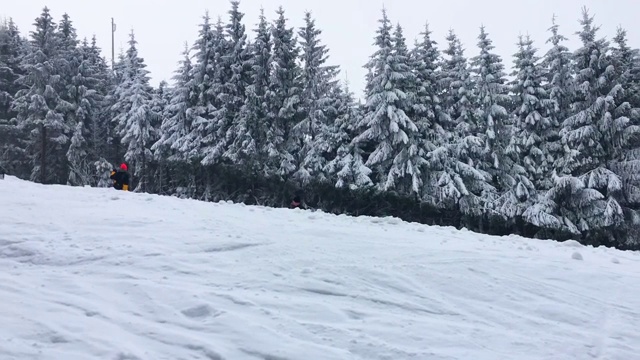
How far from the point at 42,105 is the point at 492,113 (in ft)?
90.9

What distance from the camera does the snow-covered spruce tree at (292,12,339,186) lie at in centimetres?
2827

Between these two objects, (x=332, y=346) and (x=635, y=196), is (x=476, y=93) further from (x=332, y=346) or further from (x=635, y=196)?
(x=332, y=346)

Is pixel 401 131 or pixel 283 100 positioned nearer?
pixel 401 131

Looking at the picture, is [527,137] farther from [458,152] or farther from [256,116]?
[256,116]

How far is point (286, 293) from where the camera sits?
6410mm

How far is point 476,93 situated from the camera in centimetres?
2888

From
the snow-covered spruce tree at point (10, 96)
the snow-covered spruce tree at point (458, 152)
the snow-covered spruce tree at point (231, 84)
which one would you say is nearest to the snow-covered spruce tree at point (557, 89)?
the snow-covered spruce tree at point (458, 152)

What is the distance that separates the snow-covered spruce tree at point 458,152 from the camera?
26406 millimetres

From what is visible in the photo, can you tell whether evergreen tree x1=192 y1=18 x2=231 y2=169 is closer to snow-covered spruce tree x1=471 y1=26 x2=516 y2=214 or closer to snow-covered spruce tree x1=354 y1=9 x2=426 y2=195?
snow-covered spruce tree x1=354 y1=9 x2=426 y2=195

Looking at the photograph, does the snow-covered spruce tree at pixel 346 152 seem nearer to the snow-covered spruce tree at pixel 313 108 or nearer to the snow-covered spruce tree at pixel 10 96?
the snow-covered spruce tree at pixel 313 108

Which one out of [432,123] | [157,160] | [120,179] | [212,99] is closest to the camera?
[120,179]

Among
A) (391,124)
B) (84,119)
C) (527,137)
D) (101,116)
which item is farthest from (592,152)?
(101,116)

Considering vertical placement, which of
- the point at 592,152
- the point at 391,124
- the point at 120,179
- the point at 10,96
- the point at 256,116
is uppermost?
the point at 10,96

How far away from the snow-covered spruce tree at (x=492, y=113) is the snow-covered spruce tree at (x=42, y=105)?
2638cm
